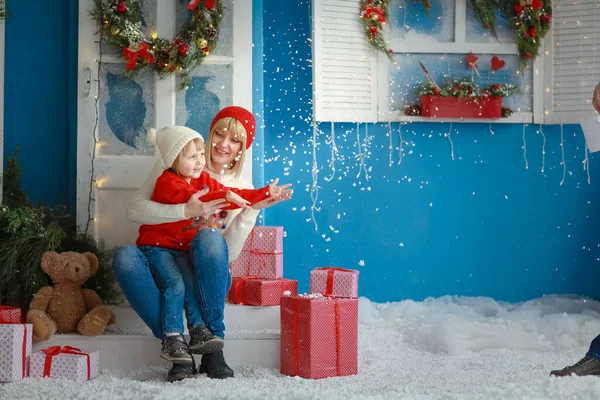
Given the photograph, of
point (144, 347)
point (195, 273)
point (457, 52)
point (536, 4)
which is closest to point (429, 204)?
point (457, 52)

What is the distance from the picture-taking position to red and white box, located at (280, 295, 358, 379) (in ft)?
10.6

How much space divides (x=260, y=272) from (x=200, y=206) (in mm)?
617

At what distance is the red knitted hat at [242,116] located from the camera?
3.71m

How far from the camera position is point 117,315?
143 inches

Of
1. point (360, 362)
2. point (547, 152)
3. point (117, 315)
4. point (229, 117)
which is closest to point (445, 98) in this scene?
point (547, 152)

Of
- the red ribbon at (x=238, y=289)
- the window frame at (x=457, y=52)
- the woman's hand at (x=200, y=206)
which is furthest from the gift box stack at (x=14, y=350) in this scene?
the window frame at (x=457, y=52)

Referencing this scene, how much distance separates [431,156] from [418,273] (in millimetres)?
619

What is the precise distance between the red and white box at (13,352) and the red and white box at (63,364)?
36 millimetres

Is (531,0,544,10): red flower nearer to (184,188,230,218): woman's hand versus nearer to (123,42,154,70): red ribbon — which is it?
(123,42,154,70): red ribbon

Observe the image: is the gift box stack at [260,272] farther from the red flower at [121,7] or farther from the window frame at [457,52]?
the red flower at [121,7]

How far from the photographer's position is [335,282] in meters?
3.54

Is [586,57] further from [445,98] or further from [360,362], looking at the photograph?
[360,362]

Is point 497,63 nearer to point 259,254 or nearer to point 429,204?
point 429,204

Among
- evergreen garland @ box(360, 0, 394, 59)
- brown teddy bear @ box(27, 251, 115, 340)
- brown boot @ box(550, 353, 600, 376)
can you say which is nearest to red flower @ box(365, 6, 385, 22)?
evergreen garland @ box(360, 0, 394, 59)
